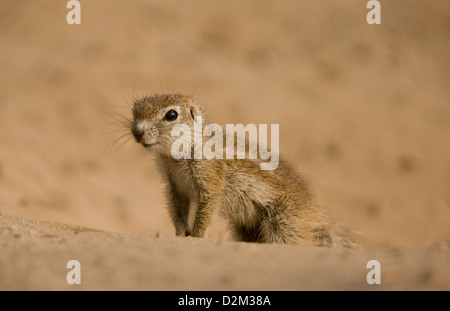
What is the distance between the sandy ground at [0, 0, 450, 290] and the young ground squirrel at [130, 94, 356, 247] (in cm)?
63

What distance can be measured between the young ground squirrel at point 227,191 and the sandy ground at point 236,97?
625 millimetres

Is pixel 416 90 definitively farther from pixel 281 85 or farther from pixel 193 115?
pixel 193 115

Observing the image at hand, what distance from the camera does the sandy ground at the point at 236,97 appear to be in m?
10.6

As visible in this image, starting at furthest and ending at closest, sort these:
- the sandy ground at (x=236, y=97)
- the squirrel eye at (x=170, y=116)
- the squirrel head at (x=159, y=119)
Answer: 1. the sandy ground at (x=236, y=97)
2. the squirrel eye at (x=170, y=116)
3. the squirrel head at (x=159, y=119)

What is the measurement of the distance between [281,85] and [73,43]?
5.37m

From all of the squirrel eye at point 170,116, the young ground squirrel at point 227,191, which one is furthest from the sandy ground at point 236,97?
the squirrel eye at point 170,116

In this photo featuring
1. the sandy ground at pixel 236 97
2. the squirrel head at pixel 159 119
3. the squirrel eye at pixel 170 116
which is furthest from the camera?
the sandy ground at pixel 236 97

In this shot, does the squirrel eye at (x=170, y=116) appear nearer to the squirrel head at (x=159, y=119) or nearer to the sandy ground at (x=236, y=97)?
the squirrel head at (x=159, y=119)

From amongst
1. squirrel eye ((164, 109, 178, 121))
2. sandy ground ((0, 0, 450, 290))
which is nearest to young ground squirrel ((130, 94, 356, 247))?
squirrel eye ((164, 109, 178, 121))

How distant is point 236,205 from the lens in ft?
20.1

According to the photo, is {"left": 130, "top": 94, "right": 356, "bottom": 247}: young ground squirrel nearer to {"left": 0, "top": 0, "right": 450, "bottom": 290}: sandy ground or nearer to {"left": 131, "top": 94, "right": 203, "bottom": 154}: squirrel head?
{"left": 131, "top": 94, "right": 203, "bottom": 154}: squirrel head

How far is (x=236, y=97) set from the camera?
13.5 metres

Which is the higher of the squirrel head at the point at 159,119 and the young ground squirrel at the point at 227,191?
the squirrel head at the point at 159,119
